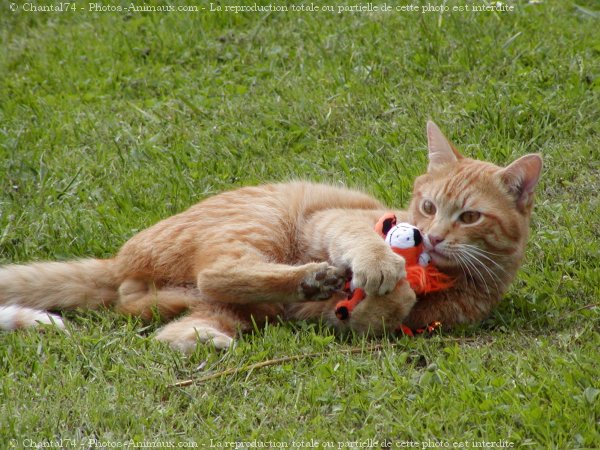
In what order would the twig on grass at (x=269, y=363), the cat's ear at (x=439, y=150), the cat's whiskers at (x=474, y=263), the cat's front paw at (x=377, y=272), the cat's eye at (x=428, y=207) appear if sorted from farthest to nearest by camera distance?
the cat's ear at (x=439, y=150) < the cat's eye at (x=428, y=207) < the cat's whiskers at (x=474, y=263) < the cat's front paw at (x=377, y=272) < the twig on grass at (x=269, y=363)

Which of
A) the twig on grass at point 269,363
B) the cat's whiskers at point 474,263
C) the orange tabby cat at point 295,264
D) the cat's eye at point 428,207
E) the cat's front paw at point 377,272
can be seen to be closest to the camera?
the twig on grass at point 269,363

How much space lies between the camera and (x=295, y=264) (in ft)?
17.3

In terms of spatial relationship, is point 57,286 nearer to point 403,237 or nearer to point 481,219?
point 403,237

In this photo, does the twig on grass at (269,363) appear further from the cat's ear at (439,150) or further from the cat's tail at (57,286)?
the cat's ear at (439,150)

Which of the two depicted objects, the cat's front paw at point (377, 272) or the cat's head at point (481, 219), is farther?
the cat's head at point (481, 219)

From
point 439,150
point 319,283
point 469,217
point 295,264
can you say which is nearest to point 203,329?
point 319,283

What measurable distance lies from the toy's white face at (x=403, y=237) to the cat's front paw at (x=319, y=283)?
388 mm

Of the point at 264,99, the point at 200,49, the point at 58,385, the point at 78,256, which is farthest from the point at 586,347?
the point at 200,49

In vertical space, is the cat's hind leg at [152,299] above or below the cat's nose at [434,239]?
below

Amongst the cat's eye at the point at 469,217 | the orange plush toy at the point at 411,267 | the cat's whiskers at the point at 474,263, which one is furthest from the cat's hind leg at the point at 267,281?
the cat's eye at the point at 469,217

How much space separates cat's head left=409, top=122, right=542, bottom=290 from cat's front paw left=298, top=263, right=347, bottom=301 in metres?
0.54

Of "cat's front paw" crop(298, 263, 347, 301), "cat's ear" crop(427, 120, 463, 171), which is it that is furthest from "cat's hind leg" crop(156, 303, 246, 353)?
"cat's ear" crop(427, 120, 463, 171)

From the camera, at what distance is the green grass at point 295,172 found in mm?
3975

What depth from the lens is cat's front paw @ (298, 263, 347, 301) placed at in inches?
185
